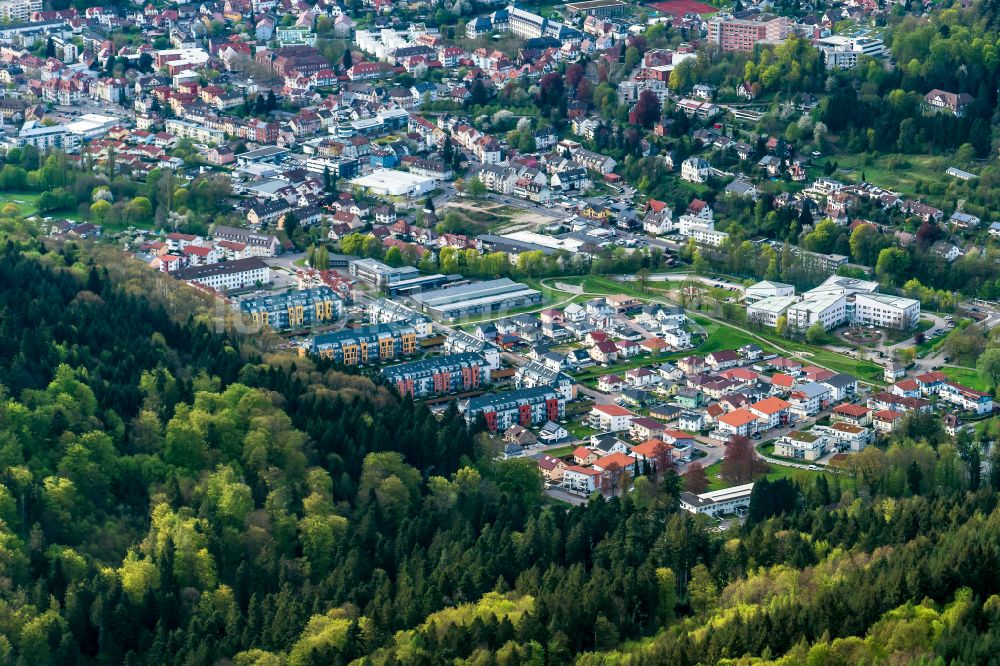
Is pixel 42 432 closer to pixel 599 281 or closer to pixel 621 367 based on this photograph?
pixel 621 367

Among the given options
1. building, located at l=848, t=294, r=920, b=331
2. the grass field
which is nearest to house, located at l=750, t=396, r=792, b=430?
the grass field

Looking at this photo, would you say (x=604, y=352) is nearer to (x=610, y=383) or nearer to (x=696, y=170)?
(x=610, y=383)

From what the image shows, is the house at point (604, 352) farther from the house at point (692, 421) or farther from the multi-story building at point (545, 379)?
the house at point (692, 421)

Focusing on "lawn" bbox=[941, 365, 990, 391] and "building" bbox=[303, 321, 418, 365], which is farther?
"building" bbox=[303, 321, 418, 365]

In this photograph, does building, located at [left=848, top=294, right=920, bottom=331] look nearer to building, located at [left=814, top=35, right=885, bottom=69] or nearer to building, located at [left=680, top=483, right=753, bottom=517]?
building, located at [left=680, top=483, right=753, bottom=517]

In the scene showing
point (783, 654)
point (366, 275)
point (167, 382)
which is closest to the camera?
point (783, 654)

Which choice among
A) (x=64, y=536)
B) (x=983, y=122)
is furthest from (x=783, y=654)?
(x=983, y=122)
